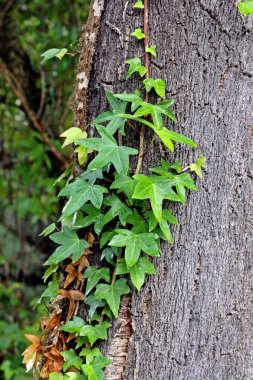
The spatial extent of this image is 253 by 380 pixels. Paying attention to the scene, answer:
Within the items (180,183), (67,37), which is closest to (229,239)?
(180,183)

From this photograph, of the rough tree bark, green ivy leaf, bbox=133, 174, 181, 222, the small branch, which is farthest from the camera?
the small branch

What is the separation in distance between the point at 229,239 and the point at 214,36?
21.8 inches

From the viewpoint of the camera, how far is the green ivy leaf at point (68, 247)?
1.25 metres

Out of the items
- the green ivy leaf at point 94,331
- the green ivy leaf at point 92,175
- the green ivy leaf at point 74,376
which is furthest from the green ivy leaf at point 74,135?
the green ivy leaf at point 74,376

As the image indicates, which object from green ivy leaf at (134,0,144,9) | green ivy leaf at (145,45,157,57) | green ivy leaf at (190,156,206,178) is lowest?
green ivy leaf at (190,156,206,178)

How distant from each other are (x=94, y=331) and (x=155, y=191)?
41cm

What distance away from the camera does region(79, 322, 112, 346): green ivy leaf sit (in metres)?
1.22

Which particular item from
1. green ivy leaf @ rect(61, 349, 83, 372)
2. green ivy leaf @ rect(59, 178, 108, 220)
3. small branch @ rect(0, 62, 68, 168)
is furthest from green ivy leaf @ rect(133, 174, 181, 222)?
small branch @ rect(0, 62, 68, 168)

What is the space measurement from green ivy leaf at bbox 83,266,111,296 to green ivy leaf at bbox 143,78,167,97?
488 mm

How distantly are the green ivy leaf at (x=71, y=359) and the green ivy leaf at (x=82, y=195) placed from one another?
38cm

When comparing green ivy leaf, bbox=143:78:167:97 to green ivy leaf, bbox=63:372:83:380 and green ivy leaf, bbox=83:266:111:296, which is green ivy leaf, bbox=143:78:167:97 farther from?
green ivy leaf, bbox=63:372:83:380

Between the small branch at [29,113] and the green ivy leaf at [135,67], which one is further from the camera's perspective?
the small branch at [29,113]

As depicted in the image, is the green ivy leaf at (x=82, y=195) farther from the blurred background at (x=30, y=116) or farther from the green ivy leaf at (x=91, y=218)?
the blurred background at (x=30, y=116)

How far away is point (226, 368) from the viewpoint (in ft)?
4.21
